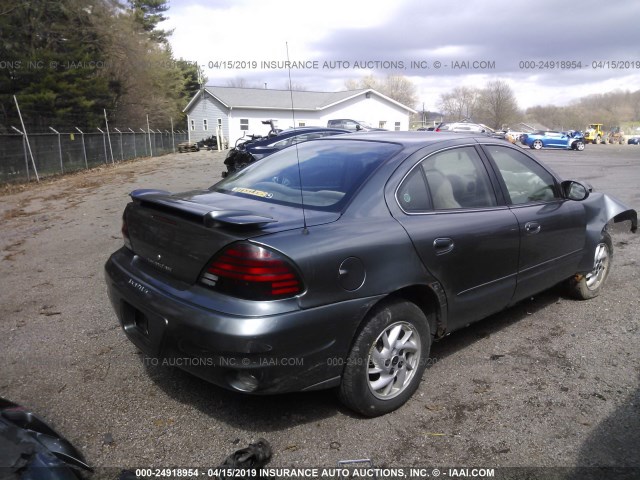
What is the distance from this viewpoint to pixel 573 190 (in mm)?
4352

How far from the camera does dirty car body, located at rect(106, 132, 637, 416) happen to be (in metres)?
2.49

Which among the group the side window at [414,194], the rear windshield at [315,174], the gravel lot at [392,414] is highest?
the rear windshield at [315,174]

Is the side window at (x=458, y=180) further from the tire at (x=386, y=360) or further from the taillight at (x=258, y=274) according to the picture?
the taillight at (x=258, y=274)

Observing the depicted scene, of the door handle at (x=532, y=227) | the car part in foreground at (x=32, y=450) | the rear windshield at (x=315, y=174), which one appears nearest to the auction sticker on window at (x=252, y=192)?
the rear windshield at (x=315, y=174)

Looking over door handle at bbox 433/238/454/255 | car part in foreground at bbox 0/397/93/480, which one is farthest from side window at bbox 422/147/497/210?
car part in foreground at bbox 0/397/93/480

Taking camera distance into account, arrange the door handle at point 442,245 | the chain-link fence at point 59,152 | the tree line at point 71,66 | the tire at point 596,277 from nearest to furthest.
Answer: the door handle at point 442,245 → the tire at point 596,277 → the chain-link fence at point 59,152 → the tree line at point 71,66

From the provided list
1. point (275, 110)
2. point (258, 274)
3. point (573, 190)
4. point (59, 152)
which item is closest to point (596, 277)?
point (573, 190)

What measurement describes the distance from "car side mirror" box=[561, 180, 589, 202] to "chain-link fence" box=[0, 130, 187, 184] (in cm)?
1430

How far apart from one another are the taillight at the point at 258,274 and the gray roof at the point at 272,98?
38107 mm

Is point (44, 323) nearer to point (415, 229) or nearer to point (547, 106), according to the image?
point (415, 229)

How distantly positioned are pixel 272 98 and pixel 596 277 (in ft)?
132

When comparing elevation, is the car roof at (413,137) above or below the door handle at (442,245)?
above

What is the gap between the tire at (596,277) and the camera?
4.73m

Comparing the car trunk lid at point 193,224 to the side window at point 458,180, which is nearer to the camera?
the car trunk lid at point 193,224
